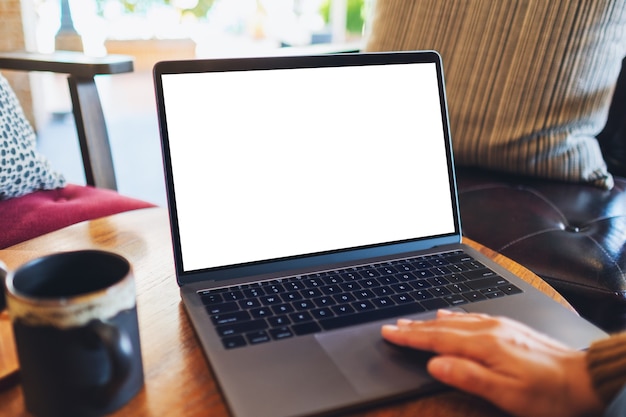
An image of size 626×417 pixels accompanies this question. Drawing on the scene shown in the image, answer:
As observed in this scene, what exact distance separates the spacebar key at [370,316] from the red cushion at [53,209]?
2.05 feet

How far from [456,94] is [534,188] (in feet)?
0.91

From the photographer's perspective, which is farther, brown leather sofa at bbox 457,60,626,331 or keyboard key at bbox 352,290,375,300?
brown leather sofa at bbox 457,60,626,331

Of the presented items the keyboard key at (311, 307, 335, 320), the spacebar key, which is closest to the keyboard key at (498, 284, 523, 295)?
the spacebar key

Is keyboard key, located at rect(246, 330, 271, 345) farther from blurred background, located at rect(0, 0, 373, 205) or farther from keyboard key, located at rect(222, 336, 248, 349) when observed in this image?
blurred background, located at rect(0, 0, 373, 205)

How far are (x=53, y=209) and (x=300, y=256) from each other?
23.8 inches

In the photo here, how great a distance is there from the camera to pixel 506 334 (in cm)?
48

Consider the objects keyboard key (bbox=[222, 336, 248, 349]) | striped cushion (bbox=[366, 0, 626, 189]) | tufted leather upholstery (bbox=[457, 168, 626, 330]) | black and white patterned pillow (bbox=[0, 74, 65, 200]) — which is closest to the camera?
keyboard key (bbox=[222, 336, 248, 349])

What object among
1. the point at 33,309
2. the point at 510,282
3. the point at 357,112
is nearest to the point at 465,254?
the point at 510,282

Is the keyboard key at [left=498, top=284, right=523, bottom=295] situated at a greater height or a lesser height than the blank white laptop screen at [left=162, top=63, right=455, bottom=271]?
lesser

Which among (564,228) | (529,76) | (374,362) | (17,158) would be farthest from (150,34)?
(374,362)

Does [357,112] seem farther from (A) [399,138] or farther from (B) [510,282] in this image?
(B) [510,282]

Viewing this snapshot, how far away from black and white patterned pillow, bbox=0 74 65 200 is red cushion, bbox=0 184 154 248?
2 cm

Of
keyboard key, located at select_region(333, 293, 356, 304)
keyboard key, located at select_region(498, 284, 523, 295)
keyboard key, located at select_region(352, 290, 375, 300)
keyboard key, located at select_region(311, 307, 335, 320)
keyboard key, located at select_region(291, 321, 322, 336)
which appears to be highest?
keyboard key, located at select_region(291, 321, 322, 336)

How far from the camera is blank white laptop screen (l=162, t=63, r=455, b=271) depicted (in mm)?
629
